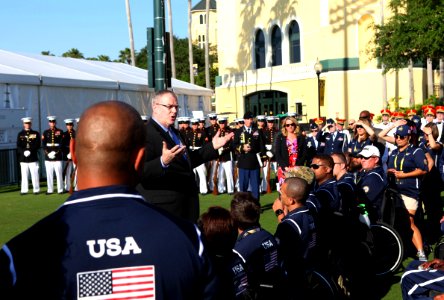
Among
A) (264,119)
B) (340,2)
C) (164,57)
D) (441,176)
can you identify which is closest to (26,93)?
(264,119)

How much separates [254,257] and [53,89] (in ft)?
58.2

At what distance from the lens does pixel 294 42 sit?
43.8m

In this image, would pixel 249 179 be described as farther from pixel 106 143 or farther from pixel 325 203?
pixel 106 143

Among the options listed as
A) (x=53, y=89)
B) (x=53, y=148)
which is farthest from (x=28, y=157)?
(x=53, y=89)

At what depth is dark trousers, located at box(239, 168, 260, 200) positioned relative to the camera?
47.4ft

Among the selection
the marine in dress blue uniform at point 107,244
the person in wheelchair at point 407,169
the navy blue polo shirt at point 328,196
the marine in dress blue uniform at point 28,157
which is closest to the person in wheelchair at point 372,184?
the person in wheelchair at point 407,169

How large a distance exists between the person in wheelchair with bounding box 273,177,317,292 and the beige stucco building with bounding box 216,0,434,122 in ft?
100

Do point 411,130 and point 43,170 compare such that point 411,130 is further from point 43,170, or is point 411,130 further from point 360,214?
point 43,170

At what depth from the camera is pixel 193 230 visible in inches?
91.0

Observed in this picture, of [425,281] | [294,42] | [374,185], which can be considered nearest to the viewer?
[425,281]

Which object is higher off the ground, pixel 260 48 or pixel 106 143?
pixel 260 48

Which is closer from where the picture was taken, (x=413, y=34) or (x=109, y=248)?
(x=109, y=248)

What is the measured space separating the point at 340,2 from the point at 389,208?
107ft

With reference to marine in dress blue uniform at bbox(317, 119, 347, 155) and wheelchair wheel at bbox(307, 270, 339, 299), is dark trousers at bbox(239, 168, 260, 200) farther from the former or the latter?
wheelchair wheel at bbox(307, 270, 339, 299)
